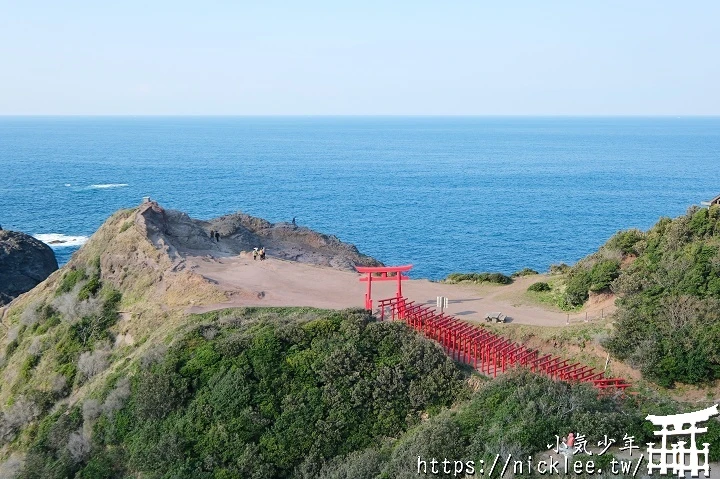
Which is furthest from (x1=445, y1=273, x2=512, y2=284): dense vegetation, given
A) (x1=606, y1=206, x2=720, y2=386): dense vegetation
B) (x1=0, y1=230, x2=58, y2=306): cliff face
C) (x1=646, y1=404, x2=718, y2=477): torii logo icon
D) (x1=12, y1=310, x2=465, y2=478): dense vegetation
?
(x1=0, y1=230, x2=58, y2=306): cliff face

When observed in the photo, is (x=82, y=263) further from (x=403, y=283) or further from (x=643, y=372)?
(x=643, y=372)

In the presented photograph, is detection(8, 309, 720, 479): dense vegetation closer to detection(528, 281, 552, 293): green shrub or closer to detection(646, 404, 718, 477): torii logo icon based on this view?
detection(646, 404, 718, 477): torii logo icon

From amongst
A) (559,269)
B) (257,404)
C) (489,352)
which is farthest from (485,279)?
(257,404)

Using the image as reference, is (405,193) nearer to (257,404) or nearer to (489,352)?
(489,352)

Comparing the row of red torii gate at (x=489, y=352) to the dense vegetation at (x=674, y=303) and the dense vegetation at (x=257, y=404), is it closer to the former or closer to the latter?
the dense vegetation at (x=257, y=404)

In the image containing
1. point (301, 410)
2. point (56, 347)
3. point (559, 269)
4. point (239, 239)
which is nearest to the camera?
point (301, 410)

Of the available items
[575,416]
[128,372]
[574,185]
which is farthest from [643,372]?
[574,185]

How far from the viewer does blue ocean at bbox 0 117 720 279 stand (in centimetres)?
7062

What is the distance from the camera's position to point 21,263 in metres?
53.9

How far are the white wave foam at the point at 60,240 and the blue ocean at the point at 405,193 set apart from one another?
0.28 meters

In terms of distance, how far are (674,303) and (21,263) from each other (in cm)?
4807

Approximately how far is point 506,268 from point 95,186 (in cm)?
7378

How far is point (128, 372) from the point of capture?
78.8ft

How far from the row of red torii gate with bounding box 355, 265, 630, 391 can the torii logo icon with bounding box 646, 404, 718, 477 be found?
5.99 metres
